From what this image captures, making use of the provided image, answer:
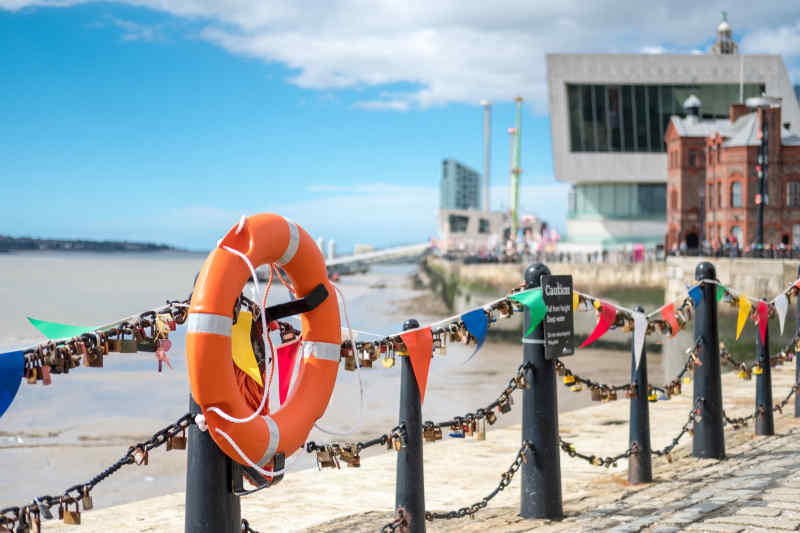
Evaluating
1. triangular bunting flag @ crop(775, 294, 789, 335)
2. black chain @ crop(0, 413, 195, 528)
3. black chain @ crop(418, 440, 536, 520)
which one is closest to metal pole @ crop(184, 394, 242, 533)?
black chain @ crop(0, 413, 195, 528)

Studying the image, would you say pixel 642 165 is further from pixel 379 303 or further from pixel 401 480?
pixel 401 480

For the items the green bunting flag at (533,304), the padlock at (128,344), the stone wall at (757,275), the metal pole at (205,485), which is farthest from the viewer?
the stone wall at (757,275)

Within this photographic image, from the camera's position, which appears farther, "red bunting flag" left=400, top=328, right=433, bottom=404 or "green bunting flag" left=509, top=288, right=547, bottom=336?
"green bunting flag" left=509, top=288, right=547, bottom=336

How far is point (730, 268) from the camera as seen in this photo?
35.0 meters

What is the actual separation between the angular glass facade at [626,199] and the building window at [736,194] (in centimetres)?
1715

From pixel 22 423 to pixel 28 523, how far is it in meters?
12.7

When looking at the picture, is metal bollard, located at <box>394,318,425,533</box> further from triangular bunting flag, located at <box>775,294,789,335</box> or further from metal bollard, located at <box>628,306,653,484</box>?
triangular bunting flag, located at <box>775,294,789,335</box>

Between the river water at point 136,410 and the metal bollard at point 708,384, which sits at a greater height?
the metal bollard at point 708,384

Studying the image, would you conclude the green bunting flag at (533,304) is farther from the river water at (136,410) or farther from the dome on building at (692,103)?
the dome on building at (692,103)

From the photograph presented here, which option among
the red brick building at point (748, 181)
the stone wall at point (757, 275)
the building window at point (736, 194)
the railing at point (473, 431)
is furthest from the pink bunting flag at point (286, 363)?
the building window at point (736, 194)

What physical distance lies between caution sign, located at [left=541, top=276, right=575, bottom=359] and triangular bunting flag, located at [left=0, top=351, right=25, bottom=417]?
11.8ft

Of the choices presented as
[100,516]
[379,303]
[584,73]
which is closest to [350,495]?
[100,516]

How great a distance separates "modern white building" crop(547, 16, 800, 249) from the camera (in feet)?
193

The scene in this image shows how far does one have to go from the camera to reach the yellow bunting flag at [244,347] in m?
4.29
